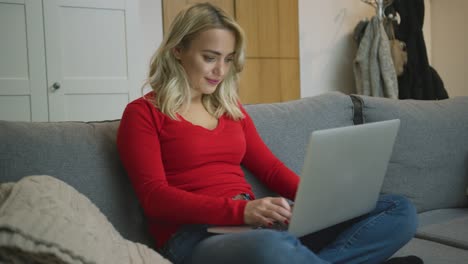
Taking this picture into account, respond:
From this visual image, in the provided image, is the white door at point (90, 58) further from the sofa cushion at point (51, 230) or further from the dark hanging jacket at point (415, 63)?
the dark hanging jacket at point (415, 63)

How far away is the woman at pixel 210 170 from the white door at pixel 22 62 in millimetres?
1226

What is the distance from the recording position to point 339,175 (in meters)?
1.12

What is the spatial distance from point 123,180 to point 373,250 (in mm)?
659

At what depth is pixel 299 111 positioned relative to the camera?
5.63 feet

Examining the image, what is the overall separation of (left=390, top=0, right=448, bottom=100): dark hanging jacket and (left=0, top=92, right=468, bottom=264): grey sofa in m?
1.50

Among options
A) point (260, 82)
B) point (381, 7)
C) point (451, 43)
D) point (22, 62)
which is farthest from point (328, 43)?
point (22, 62)

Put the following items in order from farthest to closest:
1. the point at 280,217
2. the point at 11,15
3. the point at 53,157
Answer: the point at 11,15 → the point at 53,157 → the point at 280,217

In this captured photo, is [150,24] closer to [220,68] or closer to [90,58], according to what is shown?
[90,58]

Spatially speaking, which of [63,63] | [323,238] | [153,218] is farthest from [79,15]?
[323,238]

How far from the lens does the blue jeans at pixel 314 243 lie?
100 cm

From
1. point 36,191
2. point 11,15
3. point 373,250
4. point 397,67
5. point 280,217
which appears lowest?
point 373,250

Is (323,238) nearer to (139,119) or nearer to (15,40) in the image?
(139,119)

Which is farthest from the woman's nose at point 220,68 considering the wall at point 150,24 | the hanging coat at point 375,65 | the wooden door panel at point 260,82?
the hanging coat at point 375,65

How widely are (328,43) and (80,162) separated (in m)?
3.13
